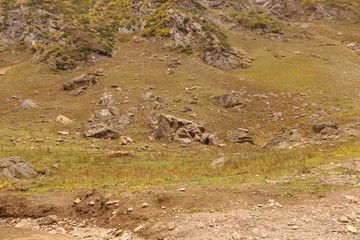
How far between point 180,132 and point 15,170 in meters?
18.2

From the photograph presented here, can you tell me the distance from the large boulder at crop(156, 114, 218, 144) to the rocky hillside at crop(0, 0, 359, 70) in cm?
3756

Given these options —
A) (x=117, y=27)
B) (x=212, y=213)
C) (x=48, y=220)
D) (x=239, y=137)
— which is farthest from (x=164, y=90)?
(x=117, y=27)

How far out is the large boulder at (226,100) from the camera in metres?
42.7

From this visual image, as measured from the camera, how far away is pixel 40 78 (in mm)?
55438

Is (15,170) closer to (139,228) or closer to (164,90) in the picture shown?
(139,228)

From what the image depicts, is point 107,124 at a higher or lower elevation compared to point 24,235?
lower

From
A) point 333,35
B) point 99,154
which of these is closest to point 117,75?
point 99,154

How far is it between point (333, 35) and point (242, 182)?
11352 centimetres

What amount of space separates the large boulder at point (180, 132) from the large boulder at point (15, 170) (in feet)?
53.8

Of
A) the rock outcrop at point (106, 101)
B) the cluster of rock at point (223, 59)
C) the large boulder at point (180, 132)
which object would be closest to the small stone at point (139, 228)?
the large boulder at point (180, 132)

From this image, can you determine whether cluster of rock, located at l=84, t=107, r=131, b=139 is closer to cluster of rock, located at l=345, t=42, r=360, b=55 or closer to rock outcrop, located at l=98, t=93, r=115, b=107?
rock outcrop, located at l=98, t=93, r=115, b=107

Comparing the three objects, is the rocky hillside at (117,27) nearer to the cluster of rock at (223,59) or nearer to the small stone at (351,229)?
the cluster of rock at (223,59)

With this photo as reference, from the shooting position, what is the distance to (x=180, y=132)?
99.1 ft

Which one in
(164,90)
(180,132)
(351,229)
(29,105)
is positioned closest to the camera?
(351,229)
